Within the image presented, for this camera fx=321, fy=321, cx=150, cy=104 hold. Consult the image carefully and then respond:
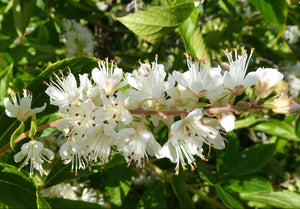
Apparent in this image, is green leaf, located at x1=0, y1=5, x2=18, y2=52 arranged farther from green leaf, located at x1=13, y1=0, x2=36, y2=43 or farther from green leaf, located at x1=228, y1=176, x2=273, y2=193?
green leaf, located at x1=228, y1=176, x2=273, y2=193

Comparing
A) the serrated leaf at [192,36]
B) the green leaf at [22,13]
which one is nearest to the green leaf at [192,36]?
the serrated leaf at [192,36]

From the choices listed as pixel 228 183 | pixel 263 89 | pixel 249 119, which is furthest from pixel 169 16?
pixel 228 183

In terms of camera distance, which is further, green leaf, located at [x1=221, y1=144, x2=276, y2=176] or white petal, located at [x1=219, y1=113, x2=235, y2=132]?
green leaf, located at [x1=221, y1=144, x2=276, y2=176]

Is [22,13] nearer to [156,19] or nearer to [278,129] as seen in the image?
[156,19]

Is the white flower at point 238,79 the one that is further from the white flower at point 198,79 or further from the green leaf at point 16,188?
the green leaf at point 16,188

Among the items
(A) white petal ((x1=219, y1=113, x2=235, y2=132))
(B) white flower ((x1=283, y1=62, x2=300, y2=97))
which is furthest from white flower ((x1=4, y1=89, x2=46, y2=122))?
(B) white flower ((x1=283, y1=62, x2=300, y2=97))

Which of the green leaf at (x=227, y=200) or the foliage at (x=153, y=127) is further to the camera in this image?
the green leaf at (x=227, y=200)

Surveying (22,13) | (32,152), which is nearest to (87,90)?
(32,152)
